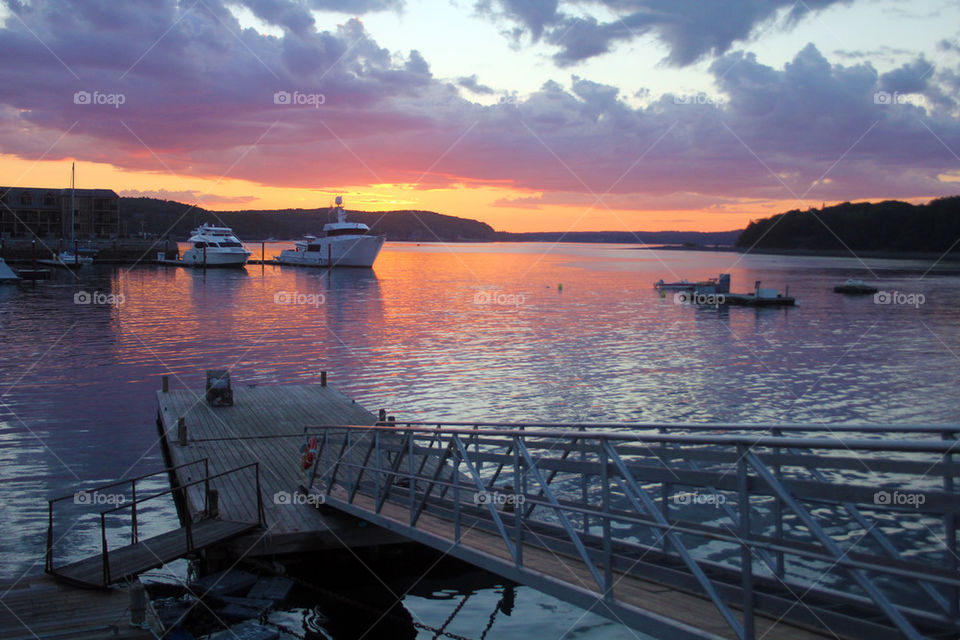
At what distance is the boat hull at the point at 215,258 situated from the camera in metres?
102

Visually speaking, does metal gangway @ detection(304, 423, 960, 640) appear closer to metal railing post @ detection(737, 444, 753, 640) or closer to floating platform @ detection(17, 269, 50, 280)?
metal railing post @ detection(737, 444, 753, 640)

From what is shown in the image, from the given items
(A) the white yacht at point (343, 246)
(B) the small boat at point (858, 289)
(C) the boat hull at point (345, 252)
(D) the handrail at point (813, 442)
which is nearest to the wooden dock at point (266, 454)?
(D) the handrail at point (813, 442)

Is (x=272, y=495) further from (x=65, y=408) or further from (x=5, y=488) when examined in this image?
(x=65, y=408)

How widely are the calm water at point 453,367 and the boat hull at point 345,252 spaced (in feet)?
148

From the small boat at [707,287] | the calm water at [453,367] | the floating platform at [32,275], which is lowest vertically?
the calm water at [453,367]

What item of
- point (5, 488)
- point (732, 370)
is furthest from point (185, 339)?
point (732, 370)

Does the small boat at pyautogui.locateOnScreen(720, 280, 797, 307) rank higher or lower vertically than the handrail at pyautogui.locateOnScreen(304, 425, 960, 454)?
lower

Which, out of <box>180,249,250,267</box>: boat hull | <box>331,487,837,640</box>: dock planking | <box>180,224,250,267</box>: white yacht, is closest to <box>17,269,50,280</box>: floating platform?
<box>180,224,250,267</box>: white yacht

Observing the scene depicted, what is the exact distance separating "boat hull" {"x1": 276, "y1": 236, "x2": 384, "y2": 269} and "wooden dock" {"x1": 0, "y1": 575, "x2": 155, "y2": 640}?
95221mm

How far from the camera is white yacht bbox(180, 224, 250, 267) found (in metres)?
102

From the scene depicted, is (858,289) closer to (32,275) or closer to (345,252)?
(345,252)

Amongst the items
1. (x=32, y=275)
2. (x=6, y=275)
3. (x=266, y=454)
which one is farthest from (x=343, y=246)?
(x=266, y=454)

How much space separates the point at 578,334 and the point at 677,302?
2479cm

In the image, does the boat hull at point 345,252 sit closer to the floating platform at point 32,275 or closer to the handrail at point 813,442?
the floating platform at point 32,275
